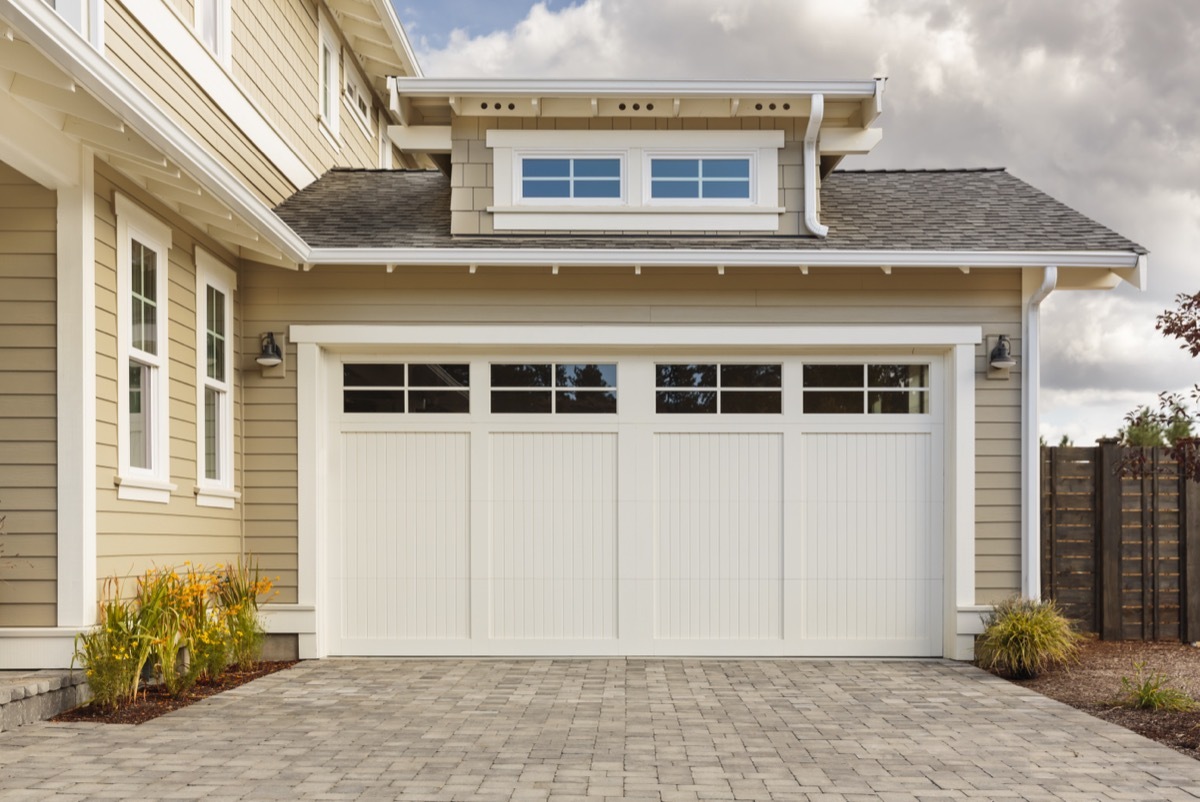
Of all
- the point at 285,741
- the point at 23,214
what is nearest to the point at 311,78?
the point at 23,214

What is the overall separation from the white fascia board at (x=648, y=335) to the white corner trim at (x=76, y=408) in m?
2.72

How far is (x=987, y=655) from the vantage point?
8.48 m

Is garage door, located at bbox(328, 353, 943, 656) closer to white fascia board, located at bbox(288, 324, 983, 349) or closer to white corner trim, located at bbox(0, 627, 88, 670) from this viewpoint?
white fascia board, located at bbox(288, 324, 983, 349)

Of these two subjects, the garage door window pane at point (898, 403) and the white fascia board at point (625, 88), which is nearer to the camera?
the garage door window pane at point (898, 403)

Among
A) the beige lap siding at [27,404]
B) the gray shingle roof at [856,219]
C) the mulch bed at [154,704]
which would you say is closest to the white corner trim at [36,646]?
the beige lap siding at [27,404]

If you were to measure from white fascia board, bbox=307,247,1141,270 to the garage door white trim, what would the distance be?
57cm

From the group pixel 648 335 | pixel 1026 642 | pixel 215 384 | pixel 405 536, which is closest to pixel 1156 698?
A: pixel 1026 642

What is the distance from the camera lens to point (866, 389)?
366 inches

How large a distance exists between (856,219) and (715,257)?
1710 millimetres

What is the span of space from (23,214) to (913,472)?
6434 mm

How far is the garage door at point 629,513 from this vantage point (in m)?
9.16

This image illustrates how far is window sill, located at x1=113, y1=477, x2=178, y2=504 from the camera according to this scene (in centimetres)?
684

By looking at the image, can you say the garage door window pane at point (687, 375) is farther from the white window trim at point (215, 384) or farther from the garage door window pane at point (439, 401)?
the white window trim at point (215, 384)

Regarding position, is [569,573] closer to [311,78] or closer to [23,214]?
[23,214]
